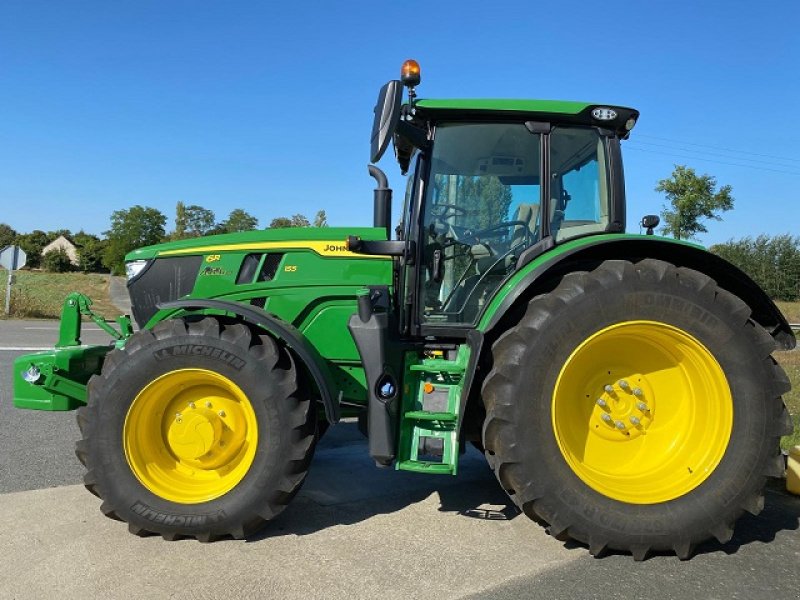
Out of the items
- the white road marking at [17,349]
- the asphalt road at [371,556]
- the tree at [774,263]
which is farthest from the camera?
the tree at [774,263]

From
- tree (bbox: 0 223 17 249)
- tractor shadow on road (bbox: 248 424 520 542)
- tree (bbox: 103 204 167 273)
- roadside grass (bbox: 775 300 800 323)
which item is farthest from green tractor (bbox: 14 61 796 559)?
tree (bbox: 0 223 17 249)

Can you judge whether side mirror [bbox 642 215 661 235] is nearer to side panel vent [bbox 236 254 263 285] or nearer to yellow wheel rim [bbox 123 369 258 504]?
side panel vent [bbox 236 254 263 285]

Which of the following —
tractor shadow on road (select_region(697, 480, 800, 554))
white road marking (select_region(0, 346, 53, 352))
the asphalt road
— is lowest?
white road marking (select_region(0, 346, 53, 352))

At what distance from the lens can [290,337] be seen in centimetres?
305

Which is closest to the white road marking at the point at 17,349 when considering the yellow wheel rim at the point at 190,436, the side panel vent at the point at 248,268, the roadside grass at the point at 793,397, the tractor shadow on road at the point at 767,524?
the side panel vent at the point at 248,268

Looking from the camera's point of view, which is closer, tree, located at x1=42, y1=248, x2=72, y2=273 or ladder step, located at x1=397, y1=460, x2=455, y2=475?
ladder step, located at x1=397, y1=460, x2=455, y2=475

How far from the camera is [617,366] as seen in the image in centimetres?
318

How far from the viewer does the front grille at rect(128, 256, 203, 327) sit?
12.1 feet

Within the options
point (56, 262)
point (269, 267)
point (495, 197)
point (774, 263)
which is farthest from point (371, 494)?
point (56, 262)

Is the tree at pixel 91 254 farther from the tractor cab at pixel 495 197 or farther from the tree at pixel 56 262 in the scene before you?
the tractor cab at pixel 495 197

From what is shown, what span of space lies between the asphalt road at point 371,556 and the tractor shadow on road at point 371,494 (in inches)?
Result: 0.5

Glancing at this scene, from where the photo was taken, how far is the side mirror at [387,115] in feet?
9.18

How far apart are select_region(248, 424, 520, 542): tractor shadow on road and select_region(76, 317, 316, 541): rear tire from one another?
0.91ft

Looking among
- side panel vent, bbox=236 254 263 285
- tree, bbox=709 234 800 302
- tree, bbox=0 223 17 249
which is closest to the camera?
side panel vent, bbox=236 254 263 285
